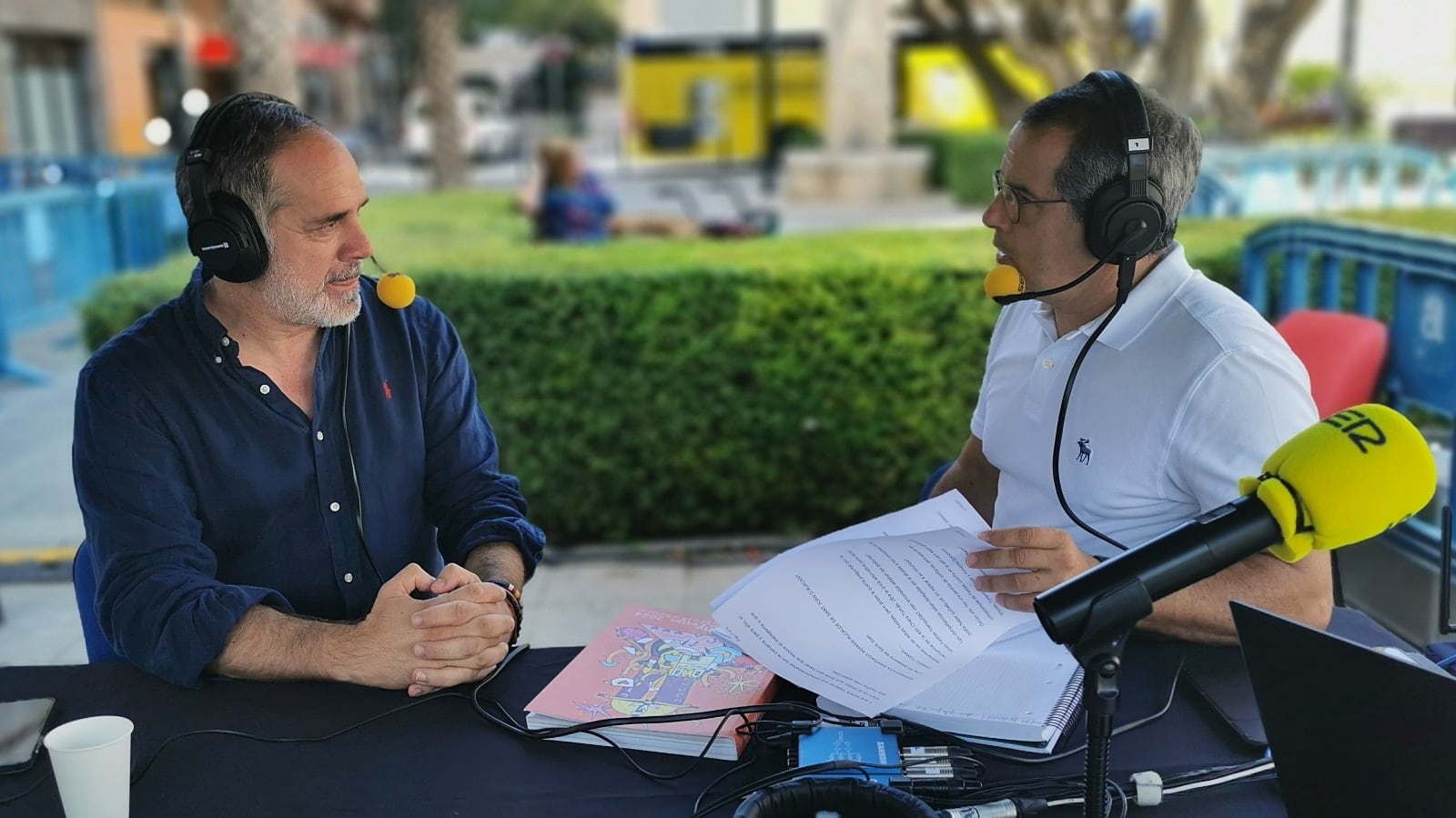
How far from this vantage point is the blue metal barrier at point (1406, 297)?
3389mm

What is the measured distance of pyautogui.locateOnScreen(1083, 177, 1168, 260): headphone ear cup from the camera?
1.92 metres

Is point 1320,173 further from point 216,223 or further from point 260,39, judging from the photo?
point 216,223

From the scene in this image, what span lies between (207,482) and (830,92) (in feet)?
52.9

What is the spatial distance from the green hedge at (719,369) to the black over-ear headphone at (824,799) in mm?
3578

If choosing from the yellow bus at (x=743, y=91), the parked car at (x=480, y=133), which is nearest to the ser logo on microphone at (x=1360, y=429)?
the yellow bus at (x=743, y=91)

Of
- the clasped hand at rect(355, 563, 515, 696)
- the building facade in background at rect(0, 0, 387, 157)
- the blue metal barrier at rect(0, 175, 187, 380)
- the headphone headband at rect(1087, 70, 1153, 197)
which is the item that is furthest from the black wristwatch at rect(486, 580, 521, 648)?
the building facade in background at rect(0, 0, 387, 157)

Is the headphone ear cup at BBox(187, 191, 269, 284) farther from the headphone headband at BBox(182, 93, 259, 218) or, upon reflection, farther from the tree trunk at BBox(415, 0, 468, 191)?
the tree trunk at BBox(415, 0, 468, 191)

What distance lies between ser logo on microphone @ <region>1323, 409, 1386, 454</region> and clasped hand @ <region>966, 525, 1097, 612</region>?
0.47 m

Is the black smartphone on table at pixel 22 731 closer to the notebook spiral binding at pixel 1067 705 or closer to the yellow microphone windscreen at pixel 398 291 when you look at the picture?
the yellow microphone windscreen at pixel 398 291

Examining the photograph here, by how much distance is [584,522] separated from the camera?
206 inches

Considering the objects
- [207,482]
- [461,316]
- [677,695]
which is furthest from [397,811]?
[461,316]

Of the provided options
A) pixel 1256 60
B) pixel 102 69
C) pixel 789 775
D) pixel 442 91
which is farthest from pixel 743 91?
pixel 789 775

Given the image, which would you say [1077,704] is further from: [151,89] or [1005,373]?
[151,89]

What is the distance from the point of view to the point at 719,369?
4953mm
